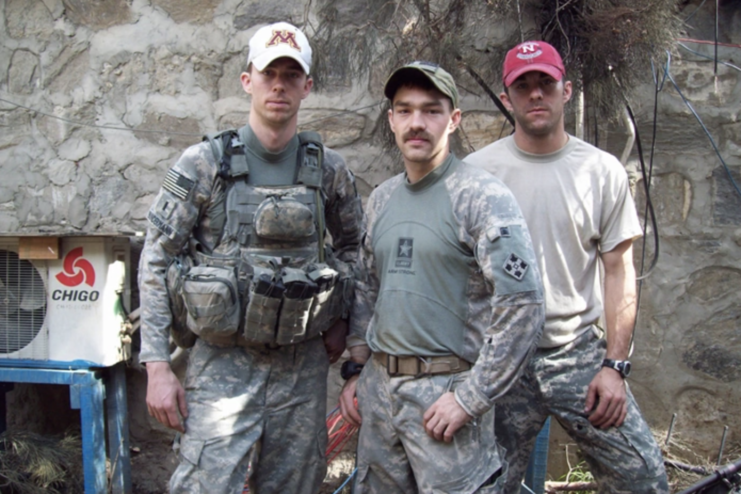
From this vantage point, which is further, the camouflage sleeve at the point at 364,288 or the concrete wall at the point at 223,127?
the concrete wall at the point at 223,127

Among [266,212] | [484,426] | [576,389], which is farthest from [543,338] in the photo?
[266,212]

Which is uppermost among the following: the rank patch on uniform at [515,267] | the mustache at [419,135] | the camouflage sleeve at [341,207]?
the mustache at [419,135]

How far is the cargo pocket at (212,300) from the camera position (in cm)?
216

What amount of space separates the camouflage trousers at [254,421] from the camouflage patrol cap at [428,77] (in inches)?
39.3

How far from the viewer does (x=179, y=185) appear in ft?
7.44

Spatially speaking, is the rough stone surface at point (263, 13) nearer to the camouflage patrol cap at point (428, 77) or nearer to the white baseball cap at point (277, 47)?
the white baseball cap at point (277, 47)

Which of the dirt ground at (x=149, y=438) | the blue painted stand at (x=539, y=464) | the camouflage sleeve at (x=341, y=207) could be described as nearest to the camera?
the camouflage sleeve at (x=341, y=207)

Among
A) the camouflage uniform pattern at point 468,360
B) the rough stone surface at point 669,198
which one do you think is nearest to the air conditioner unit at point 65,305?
the camouflage uniform pattern at point 468,360

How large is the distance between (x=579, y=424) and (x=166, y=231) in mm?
1542

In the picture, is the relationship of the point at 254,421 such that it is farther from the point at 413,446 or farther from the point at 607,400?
the point at 607,400

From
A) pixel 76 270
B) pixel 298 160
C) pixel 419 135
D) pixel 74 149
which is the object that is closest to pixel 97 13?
pixel 74 149

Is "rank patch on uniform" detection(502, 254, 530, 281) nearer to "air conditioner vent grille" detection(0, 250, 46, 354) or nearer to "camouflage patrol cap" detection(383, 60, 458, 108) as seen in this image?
"camouflage patrol cap" detection(383, 60, 458, 108)

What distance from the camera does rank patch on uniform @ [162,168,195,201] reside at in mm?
2264

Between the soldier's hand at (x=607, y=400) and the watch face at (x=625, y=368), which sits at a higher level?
the watch face at (x=625, y=368)
